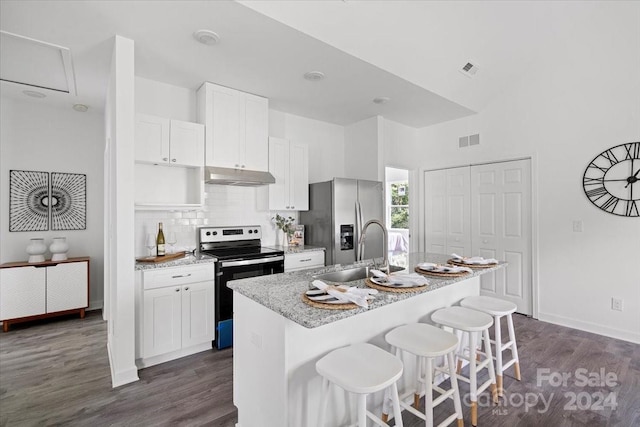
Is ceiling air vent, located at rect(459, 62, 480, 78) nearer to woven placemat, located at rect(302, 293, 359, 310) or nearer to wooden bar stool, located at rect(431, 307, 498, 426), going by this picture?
wooden bar stool, located at rect(431, 307, 498, 426)

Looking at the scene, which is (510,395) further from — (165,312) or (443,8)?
(443,8)

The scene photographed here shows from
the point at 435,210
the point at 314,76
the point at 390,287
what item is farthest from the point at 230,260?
the point at 435,210

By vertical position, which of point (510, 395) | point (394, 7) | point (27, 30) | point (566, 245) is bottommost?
point (510, 395)

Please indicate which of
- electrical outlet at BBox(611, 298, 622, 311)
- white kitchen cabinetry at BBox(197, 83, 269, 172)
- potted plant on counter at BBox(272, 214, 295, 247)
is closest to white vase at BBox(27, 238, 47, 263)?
white kitchen cabinetry at BBox(197, 83, 269, 172)

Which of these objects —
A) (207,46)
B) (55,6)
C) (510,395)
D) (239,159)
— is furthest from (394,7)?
(510,395)

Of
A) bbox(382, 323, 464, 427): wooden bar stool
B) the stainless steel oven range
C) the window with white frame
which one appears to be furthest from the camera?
the window with white frame

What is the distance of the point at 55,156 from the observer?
4102mm

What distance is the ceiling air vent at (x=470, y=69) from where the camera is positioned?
355 centimetres

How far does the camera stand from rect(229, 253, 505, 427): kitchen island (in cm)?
150

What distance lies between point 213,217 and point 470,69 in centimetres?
347

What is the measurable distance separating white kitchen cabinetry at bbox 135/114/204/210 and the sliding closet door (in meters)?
3.50

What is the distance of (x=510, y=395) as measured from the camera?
7.39 feet

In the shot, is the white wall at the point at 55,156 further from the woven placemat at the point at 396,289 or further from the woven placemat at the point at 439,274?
the woven placemat at the point at 439,274

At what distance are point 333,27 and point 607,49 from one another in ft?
10.3
